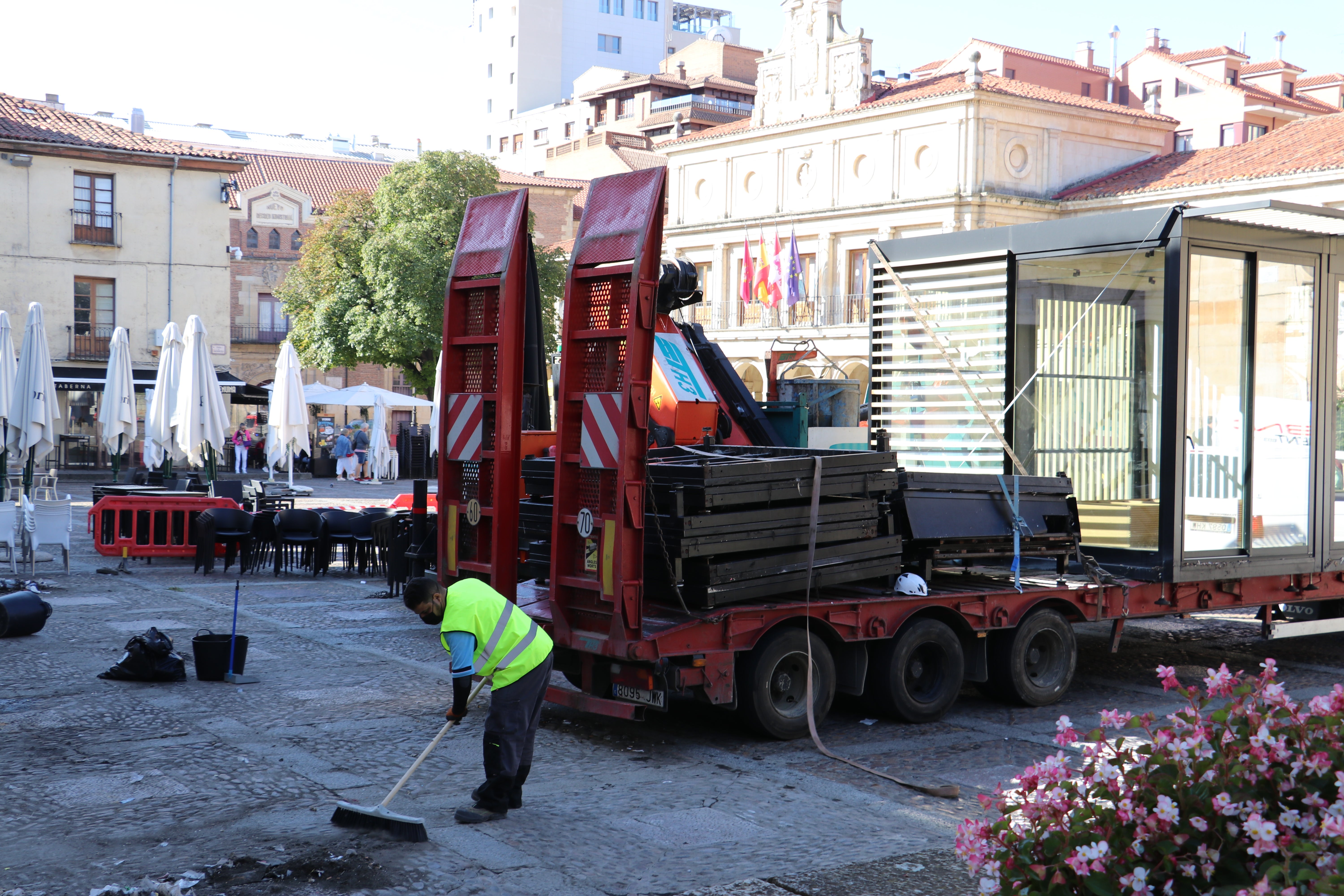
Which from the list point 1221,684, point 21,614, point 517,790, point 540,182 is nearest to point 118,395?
point 21,614

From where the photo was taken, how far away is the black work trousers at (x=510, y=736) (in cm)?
643

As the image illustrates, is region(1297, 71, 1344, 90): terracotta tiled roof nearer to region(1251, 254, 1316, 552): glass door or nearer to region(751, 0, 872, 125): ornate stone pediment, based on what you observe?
region(751, 0, 872, 125): ornate stone pediment

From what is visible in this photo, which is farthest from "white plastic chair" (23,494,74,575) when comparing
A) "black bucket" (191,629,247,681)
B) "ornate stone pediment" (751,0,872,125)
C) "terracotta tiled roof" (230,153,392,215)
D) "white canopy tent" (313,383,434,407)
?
"terracotta tiled roof" (230,153,392,215)

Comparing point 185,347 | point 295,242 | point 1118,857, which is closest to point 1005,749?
point 1118,857

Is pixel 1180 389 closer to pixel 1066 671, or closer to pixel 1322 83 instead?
pixel 1066 671

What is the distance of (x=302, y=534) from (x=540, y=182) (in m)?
50.5

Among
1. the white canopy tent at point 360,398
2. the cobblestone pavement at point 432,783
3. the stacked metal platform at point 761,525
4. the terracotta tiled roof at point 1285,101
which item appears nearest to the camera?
the cobblestone pavement at point 432,783

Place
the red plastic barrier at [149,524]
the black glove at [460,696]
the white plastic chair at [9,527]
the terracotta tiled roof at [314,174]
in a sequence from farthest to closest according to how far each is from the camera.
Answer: the terracotta tiled roof at [314,174] → the red plastic barrier at [149,524] → the white plastic chair at [9,527] → the black glove at [460,696]

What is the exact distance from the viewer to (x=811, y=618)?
828 cm

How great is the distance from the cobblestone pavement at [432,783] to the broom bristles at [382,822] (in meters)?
0.05

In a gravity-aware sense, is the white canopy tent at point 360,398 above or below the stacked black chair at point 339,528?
above

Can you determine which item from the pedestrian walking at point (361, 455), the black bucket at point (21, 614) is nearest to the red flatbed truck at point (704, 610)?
the black bucket at point (21, 614)

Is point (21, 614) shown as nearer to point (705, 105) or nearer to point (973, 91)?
point (973, 91)

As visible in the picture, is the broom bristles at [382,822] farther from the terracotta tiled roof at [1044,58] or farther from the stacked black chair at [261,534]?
the terracotta tiled roof at [1044,58]
